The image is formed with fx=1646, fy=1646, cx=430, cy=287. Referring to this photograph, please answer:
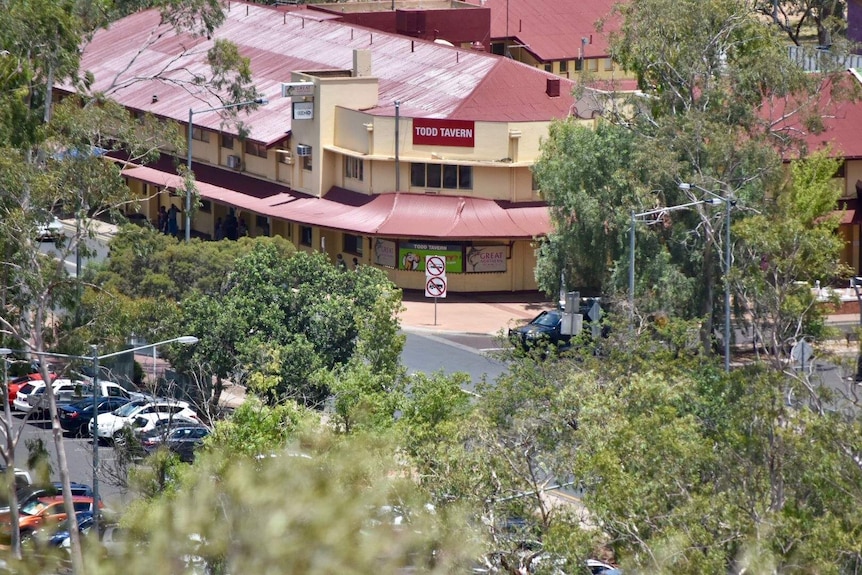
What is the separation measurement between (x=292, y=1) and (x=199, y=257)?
181 ft

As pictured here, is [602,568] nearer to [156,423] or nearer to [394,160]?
[156,423]

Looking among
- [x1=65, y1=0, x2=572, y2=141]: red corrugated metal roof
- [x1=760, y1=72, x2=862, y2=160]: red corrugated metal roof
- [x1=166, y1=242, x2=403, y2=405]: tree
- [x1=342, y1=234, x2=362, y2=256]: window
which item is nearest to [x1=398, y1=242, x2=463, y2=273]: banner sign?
[x1=342, y1=234, x2=362, y2=256]: window

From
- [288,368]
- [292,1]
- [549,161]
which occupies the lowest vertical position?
[288,368]

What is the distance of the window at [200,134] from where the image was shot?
215ft

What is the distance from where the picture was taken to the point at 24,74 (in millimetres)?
35688

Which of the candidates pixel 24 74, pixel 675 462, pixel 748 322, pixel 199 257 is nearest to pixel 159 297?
pixel 199 257

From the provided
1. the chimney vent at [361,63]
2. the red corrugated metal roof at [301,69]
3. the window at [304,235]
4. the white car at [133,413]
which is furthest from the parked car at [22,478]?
the chimney vent at [361,63]

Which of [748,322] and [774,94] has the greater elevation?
[774,94]

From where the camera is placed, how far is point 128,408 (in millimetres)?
42062

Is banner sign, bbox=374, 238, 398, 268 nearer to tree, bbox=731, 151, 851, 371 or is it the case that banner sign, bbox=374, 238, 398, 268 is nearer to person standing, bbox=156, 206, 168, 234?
person standing, bbox=156, 206, 168, 234

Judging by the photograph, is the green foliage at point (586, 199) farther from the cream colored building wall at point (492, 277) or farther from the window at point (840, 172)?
the window at point (840, 172)

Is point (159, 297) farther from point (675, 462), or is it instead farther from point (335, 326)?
point (675, 462)

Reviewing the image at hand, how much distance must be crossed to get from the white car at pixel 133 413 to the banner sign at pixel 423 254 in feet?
52.3

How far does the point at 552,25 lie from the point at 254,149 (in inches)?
1227
